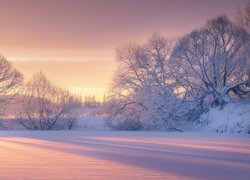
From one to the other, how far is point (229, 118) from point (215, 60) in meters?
5.67

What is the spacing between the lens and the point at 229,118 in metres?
32.5

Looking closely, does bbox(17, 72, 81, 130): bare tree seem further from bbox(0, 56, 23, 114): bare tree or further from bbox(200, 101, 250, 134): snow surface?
bbox(200, 101, 250, 134): snow surface

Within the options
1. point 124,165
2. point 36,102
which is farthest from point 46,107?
point 124,165

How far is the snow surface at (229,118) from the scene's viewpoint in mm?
30922

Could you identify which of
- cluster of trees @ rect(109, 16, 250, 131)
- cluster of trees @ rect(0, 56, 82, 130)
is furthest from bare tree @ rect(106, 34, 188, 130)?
cluster of trees @ rect(0, 56, 82, 130)

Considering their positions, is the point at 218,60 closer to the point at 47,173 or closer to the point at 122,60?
the point at 122,60

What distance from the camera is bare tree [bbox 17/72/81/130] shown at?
43438 mm

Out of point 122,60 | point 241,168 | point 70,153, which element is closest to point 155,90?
point 122,60

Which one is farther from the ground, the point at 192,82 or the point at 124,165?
the point at 192,82

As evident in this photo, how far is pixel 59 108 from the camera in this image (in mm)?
44469

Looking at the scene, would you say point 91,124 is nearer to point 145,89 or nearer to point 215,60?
point 145,89

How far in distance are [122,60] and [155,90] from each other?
173 inches

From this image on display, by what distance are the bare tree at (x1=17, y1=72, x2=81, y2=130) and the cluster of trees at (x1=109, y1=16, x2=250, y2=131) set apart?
24.3 ft

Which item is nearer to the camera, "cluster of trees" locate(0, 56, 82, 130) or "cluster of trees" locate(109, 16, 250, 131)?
"cluster of trees" locate(109, 16, 250, 131)
